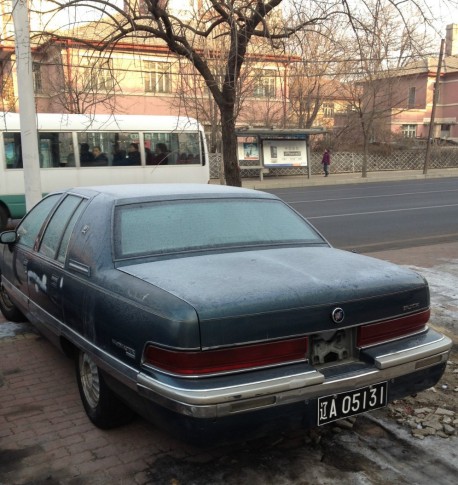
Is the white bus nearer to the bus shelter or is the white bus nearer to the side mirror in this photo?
the side mirror

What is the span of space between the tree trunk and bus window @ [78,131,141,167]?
7523 mm

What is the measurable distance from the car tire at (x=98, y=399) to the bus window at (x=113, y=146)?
11.6m

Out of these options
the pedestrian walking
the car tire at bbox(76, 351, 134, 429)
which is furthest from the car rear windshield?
the pedestrian walking

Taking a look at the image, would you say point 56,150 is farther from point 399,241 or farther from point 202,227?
point 202,227

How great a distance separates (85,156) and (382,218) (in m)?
7.87

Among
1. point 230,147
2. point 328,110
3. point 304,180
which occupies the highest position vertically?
point 328,110

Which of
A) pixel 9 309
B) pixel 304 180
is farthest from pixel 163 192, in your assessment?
pixel 304 180

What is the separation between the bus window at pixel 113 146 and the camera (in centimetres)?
1462

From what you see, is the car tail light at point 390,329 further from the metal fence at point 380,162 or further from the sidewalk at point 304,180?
the metal fence at point 380,162

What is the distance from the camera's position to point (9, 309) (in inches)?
234

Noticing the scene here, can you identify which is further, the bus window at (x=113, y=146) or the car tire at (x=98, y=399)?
the bus window at (x=113, y=146)

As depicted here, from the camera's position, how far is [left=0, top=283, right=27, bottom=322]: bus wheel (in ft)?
19.0

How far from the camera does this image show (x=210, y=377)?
8.84 feet

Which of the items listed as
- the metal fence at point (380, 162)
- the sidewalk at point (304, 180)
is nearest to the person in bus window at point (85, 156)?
the sidewalk at point (304, 180)
